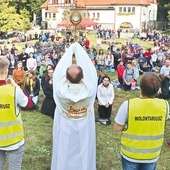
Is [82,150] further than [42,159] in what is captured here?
No

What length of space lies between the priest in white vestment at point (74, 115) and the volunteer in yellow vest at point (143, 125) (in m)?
0.94

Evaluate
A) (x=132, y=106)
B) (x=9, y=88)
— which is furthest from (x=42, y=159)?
(x=132, y=106)

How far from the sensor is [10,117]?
11.4 feet

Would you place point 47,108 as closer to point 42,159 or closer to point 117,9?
point 42,159

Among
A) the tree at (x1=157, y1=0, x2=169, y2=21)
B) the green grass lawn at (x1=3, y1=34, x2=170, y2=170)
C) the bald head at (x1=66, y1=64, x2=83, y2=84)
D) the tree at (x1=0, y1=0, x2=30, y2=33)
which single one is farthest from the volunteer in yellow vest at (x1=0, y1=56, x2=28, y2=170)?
the tree at (x1=157, y1=0, x2=169, y2=21)

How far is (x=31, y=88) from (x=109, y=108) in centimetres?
244

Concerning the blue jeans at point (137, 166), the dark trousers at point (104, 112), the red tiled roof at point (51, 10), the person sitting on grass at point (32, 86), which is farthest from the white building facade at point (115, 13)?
the blue jeans at point (137, 166)

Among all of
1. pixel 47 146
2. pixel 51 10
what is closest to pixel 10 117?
pixel 47 146

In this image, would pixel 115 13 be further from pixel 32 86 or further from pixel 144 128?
pixel 144 128

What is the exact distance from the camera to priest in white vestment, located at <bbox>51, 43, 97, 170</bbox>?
4.07 m

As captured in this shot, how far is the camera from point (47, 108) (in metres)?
8.45

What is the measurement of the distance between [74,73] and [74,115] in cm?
55

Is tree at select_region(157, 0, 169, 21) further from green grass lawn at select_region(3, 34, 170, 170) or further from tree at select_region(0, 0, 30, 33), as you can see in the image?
green grass lawn at select_region(3, 34, 170, 170)

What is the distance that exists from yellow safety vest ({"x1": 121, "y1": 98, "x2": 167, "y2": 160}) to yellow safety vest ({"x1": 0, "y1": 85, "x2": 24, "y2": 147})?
1.12 meters
